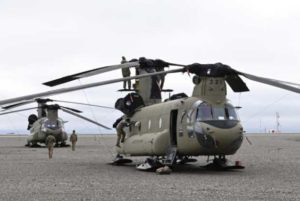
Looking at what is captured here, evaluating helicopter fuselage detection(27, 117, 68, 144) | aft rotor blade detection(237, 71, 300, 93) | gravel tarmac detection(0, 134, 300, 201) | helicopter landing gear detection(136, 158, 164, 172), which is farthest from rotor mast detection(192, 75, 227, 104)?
helicopter fuselage detection(27, 117, 68, 144)

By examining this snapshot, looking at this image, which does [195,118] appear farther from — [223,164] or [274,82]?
[274,82]

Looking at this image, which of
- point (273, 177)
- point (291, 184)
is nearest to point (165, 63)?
point (273, 177)

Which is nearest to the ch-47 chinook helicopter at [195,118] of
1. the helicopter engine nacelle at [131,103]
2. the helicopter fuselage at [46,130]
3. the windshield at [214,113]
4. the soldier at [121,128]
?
the windshield at [214,113]

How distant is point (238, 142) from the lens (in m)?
15.7

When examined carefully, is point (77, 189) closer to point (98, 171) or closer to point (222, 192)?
point (222, 192)

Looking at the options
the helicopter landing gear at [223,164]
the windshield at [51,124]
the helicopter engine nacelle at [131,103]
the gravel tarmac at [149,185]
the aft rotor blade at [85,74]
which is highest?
the aft rotor blade at [85,74]

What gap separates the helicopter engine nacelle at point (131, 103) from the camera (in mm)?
20312

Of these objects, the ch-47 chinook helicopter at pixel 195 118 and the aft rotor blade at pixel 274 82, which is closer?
the aft rotor blade at pixel 274 82

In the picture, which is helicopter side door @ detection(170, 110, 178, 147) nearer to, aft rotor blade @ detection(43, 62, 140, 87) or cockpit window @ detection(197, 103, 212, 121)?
cockpit window @ detection(197, 103, 212, 121)

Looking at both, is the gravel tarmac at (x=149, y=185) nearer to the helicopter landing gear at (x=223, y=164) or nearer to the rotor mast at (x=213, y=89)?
the helicopter landing gear at (x=223, y=164)

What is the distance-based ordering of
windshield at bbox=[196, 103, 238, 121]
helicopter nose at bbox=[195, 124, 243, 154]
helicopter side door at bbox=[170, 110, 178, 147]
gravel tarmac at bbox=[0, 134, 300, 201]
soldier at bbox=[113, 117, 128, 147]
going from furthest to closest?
soldier at bbox=[113, 117, 128, 147] < helicopter side door at bbox=[170, 110, 178, 147] < windshield at bbox=[196, 103, 238, 121] < helicopter nose at bbox=[195, 124, 243, 154] < gravel tarmac at bbox=[0, 134, 300, 201]

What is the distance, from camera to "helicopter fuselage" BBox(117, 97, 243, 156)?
15586 millimetres

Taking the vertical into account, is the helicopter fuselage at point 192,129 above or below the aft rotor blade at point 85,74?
below

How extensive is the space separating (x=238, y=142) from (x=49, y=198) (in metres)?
7.23
